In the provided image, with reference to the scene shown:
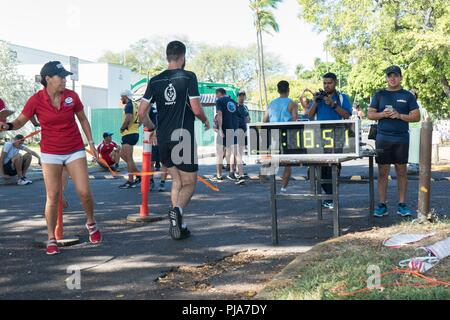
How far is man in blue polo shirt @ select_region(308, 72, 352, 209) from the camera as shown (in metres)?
8.89

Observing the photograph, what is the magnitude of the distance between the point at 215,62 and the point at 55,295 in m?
82.4

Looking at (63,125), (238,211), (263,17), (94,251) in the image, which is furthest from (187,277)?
(263,17)

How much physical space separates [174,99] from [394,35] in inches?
826

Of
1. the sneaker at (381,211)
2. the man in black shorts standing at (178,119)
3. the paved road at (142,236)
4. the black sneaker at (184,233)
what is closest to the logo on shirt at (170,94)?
the man in black shorts standing at (178,119)

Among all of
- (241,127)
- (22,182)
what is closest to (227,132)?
(241,127)

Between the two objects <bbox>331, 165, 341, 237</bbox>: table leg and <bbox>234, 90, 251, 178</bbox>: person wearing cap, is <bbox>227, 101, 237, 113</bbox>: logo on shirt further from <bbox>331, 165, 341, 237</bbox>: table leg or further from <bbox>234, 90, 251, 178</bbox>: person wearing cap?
<bbox>331, 165, 341, 237</bbox>: table leg

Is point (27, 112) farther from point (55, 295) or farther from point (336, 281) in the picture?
point (336, 281)

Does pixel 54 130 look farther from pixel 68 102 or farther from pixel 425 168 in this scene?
pixel 425 168

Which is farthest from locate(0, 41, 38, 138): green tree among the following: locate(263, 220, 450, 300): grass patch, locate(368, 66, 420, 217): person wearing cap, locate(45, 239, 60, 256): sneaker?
locate(263, 220, 450, 300): grass patch

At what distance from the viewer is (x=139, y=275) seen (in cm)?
572

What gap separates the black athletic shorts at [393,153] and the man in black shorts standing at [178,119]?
2.68 m

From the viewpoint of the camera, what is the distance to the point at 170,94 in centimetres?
740

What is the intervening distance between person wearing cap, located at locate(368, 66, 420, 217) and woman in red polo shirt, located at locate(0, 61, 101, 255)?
3975 mm

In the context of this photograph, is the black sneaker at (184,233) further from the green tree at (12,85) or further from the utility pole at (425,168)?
the green tree at (12,85)
